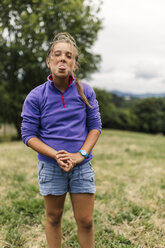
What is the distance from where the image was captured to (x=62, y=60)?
6.41ft

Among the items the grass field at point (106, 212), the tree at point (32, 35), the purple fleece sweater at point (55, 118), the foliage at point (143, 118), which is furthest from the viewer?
the foliage at point (143, 118)

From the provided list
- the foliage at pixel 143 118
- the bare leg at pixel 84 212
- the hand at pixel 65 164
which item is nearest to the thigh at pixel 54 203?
the bare leg at pixel 84 212

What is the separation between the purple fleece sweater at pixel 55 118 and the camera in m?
1.93

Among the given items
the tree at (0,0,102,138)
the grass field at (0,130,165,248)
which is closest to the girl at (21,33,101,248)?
the grass field at (0,130,165,248)

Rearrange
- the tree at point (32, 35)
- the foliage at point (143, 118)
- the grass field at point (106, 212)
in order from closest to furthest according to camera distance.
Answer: the grass field at point (106, 212) → the tree at point (32, 35) → the foliage at point (143, 118)

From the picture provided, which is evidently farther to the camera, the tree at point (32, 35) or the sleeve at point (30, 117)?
the tree at point (32, 35)

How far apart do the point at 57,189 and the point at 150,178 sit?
152 inches

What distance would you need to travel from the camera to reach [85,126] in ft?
6.84

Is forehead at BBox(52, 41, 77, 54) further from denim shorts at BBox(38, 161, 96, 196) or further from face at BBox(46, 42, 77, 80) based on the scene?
denim shorts at BBox(38, 161, 96, 196)

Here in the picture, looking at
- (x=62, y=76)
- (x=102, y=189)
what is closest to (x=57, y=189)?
(x=62, y=76)

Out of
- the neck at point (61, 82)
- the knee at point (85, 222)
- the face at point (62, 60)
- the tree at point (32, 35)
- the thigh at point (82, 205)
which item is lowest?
the knee at point (85, 222)

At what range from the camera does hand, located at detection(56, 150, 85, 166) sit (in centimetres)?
178

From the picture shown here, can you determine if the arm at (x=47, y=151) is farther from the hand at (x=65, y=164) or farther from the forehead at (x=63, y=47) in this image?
the forehead at (x=63, y=47)

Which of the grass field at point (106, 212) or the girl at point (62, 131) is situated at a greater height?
the girl at point (62, 131)
